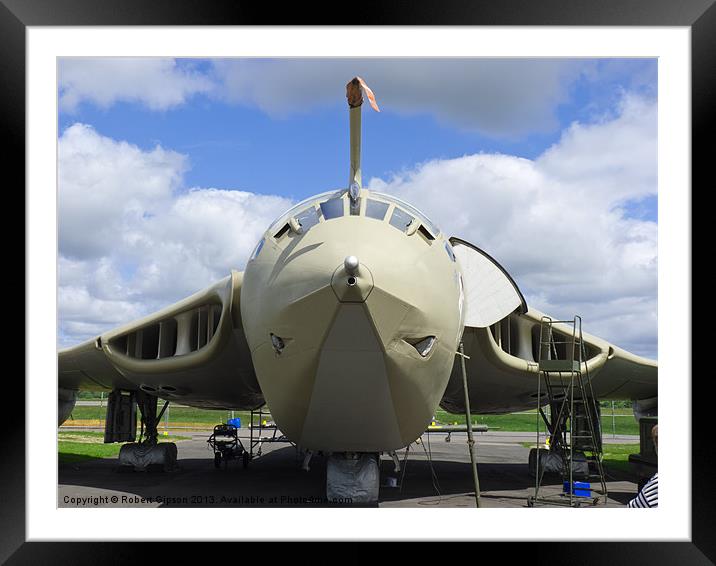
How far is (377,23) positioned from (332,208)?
2659 mm

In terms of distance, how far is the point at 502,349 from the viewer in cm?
1231

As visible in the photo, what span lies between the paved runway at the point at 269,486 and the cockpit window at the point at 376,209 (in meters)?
3.66

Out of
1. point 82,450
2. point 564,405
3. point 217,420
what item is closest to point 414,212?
point 564,405

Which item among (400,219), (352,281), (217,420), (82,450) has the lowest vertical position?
(217,420)

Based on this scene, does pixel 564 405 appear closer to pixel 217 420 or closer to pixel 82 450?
pixel 82 450

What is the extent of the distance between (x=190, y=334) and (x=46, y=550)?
269 inches

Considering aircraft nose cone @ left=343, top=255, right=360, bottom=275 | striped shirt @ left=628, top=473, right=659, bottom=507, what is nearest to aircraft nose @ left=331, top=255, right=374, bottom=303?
aircraft nose cone @ left=343, top=255, right=360, bottom=275

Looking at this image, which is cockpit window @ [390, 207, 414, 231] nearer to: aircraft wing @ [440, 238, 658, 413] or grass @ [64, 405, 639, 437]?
Answer: aircraft wing @ [440, 238, 658, 413]

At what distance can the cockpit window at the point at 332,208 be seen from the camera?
770 centimetres

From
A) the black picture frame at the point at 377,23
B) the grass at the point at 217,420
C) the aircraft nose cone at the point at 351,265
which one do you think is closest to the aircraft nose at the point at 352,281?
the aircraft nose cone at the point at 351,265

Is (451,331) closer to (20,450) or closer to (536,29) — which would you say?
(536,29)

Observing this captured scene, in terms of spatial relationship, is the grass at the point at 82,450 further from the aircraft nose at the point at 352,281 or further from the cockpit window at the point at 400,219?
the aircraft nose at the point at 352,281

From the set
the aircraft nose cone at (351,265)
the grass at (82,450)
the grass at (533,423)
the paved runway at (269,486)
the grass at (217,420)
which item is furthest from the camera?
the grass at (533,423)

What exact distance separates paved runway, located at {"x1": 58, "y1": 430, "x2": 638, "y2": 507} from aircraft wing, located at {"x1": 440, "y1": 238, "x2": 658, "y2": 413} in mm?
1730
